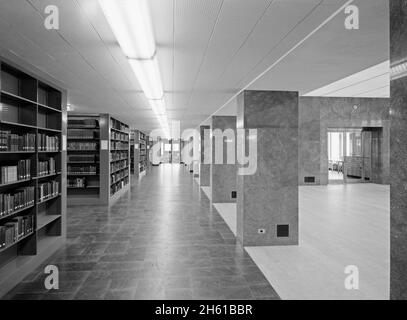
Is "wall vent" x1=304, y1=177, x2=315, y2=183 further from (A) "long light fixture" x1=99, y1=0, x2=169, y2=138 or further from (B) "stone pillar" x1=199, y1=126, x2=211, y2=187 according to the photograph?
(A) "long light fixture" x1=99, y1=0, x2=169, y2=138

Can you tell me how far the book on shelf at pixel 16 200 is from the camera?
10.5ft

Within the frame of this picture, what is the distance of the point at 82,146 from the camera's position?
8.09m

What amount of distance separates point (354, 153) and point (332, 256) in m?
11.6

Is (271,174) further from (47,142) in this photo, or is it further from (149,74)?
(47,142)

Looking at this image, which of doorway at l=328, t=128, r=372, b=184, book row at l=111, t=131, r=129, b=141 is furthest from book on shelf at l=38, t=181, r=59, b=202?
doorway at l=328, t=128, r=372, b=184

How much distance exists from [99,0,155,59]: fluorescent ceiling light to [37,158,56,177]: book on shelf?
8.30 feet

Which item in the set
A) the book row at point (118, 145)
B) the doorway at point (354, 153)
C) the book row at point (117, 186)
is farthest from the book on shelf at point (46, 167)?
the doorway at point (354, 153)

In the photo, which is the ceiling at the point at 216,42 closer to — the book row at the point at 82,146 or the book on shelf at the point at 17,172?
the book on shelf at the point at 17,172

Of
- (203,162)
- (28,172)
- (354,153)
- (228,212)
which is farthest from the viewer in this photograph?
(354,153)

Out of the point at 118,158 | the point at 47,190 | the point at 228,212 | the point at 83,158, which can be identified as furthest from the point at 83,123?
the point at 228,212

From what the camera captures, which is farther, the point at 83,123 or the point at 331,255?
the point at 83,123

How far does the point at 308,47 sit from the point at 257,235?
3.10 metres

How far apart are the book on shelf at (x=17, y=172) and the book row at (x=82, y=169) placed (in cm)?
445

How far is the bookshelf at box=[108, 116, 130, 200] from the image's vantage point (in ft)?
29.5
